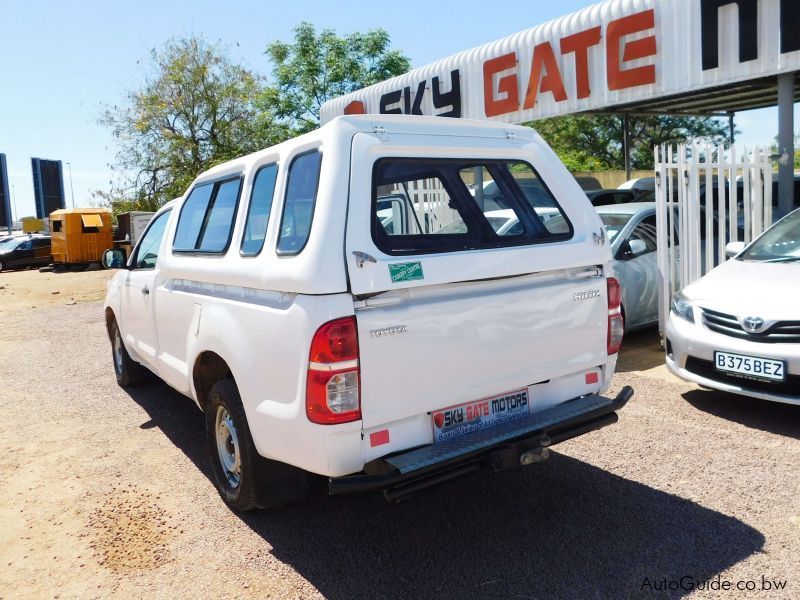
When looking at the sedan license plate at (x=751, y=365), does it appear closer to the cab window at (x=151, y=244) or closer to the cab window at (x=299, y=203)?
the cab window at (x=299, y=203)

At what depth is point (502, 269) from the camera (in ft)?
10.6

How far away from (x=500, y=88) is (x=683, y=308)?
265 inches

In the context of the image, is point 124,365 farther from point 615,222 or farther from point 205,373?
point 615,222

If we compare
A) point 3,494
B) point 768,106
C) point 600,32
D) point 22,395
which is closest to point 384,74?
point 768,106

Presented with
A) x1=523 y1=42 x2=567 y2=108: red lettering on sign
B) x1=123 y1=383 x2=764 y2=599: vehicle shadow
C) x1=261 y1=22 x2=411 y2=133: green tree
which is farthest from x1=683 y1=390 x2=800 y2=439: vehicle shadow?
x1=261 y1=22 x2=411 y2=133: green tree

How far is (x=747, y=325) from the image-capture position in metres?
4.75

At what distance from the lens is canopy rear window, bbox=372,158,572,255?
318cm

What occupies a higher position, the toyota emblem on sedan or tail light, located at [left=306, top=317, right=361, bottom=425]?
tail light, located at [left=306, top=317, right=361, bottom=425]

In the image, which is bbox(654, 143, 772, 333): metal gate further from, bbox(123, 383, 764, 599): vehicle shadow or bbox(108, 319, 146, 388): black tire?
bbox(108, 319, 146, 388): black tire

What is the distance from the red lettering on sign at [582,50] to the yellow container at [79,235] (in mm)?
22772

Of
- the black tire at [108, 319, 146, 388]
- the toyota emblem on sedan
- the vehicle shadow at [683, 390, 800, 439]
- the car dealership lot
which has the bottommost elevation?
the car dealership lot

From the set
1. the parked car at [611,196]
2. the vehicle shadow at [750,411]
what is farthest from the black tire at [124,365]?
the parked car at [611,196]

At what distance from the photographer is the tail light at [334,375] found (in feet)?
9.06

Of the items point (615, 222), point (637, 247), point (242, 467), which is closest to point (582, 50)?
point (615, 222)
